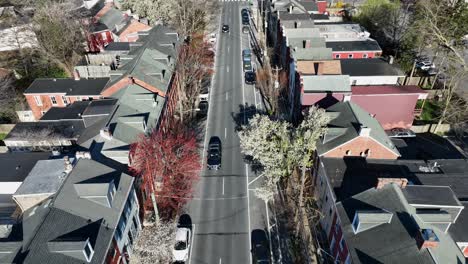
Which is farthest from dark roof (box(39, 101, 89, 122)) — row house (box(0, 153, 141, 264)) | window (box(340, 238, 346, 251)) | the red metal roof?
the red metal roof

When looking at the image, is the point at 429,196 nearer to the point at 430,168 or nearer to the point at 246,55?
the point at 430,168

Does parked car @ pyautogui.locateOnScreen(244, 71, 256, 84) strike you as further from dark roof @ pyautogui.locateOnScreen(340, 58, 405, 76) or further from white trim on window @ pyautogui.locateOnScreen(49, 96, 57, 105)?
white trim on window @ pyautogui.locateOnScreen(49, 96, 57, 105)

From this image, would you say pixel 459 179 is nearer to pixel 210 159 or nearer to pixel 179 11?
pixel 210 159

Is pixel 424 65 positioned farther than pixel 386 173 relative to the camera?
Yes

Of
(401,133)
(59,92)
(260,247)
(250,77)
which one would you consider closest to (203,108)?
(250,77)

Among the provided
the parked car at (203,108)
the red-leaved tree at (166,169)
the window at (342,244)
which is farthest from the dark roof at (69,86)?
the window at (342,244)

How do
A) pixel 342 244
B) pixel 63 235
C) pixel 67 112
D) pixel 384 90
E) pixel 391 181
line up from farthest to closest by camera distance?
pixel 67 112
pixel 384 90
pixel 391 181
pixel 342 244
pixel 63 235
